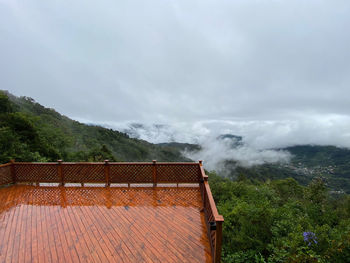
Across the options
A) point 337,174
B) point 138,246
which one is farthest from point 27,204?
point 337,174

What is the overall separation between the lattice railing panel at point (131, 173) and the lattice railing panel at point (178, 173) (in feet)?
1.16

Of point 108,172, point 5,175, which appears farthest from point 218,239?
point 5,175

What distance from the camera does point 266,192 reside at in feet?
40.5

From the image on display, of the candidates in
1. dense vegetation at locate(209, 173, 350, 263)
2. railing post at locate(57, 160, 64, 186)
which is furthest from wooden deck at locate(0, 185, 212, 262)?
dense vegetation at locate(209, 173, 350, 263)

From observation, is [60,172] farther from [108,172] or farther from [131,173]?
[131,173]

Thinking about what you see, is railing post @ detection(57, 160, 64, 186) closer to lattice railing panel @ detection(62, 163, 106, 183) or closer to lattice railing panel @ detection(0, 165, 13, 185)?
lattice railing panel @ detection(62, 163, 106, 183)

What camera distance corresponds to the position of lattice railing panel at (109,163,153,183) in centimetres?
545

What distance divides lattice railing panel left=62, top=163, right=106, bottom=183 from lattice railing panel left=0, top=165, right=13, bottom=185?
1766 millimetres

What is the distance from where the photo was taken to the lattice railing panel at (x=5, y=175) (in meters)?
5.27

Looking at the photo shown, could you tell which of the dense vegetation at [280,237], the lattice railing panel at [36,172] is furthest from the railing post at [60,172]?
the dense vegetation at [280,237]

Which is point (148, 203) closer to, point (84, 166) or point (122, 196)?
point (122, 196)

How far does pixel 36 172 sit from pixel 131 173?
320 cm

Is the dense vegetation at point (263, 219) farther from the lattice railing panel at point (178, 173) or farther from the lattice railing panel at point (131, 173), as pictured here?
the lattice railing panel at point (131, 173)

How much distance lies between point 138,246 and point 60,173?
4054mm
